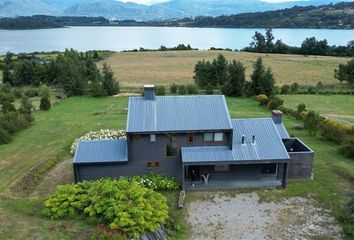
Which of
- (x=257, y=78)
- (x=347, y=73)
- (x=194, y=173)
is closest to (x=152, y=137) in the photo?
(x=194, y=173)

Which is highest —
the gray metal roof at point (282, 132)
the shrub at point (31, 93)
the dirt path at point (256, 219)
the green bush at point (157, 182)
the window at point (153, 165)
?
the gray metal roof at point (282, 132)

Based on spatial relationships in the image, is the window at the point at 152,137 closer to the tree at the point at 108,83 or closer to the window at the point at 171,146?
the window at the point at 171,146

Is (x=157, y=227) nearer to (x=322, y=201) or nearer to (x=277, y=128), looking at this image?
(x=322, y=201)

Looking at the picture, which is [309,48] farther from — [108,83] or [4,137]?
[4,137]

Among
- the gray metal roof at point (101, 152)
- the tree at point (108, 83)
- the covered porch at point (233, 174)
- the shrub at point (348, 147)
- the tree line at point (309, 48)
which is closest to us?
the gray metal roof at point (101, 152)

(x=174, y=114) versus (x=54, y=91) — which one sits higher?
(x=174, y=114)

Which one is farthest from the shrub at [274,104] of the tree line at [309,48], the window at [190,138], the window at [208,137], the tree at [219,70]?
the tree line at [309,48]

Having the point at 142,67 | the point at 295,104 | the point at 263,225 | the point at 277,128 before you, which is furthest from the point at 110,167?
the point at 142,67

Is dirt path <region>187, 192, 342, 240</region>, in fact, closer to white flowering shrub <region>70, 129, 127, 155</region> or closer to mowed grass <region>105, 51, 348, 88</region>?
white flowering shrub <region>70, 129, 127, 155</region>
